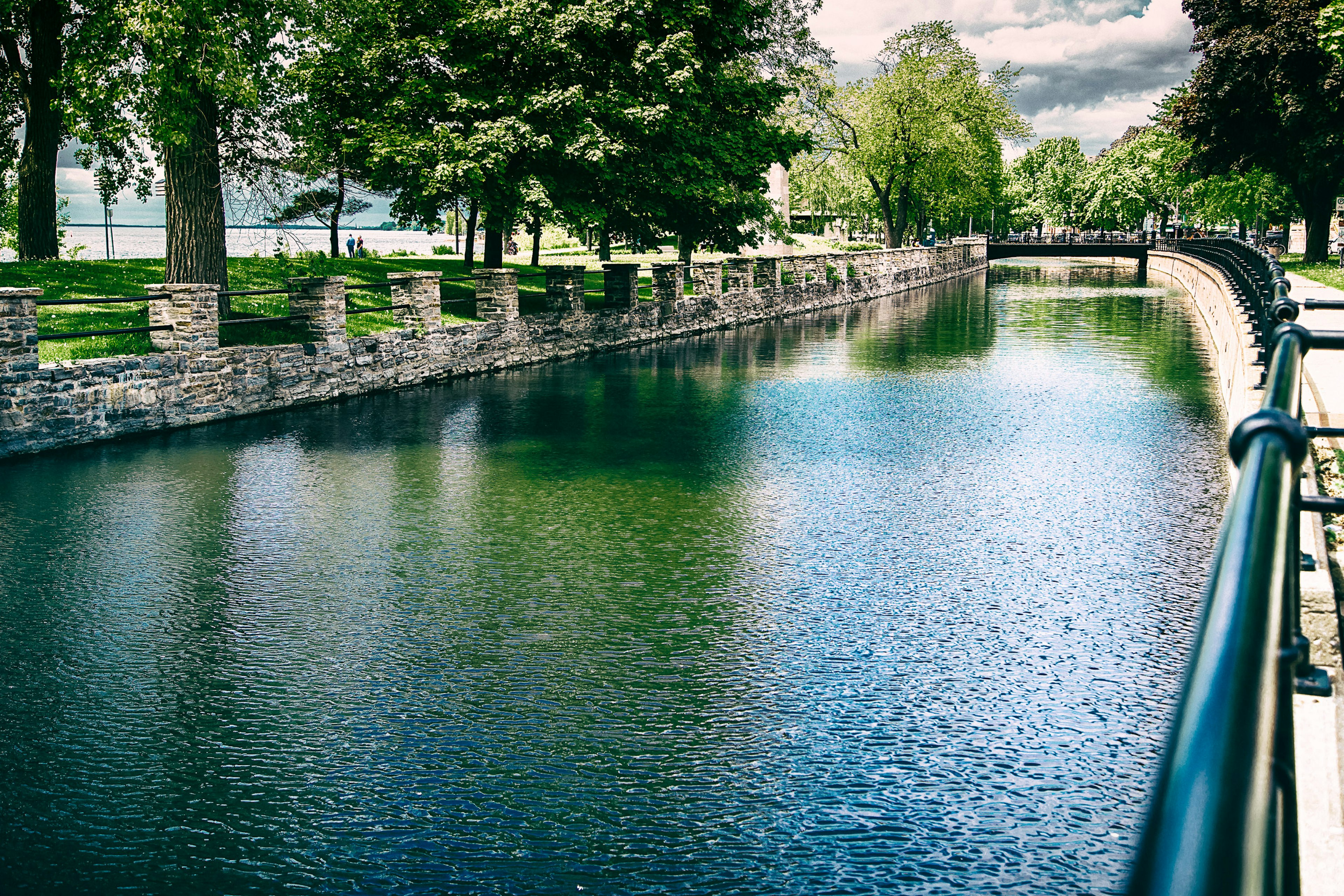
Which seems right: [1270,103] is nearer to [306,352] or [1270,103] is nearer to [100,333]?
[306,352]

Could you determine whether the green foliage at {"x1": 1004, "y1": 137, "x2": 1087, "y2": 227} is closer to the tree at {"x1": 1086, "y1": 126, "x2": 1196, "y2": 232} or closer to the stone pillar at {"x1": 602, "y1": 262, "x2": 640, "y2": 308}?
the tree at {"x1": 1086, "y1": 126, "x2": 1196, "y2": 232}

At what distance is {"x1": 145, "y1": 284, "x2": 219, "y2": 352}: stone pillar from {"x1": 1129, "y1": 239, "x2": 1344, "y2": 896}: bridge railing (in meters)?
14.9

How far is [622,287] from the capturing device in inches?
1035

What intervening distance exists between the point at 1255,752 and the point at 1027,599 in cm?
665

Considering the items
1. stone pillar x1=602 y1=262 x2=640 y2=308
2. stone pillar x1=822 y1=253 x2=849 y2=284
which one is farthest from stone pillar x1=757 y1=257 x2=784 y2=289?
stone pillar x1=602 y1=262 x2=640 y2=308

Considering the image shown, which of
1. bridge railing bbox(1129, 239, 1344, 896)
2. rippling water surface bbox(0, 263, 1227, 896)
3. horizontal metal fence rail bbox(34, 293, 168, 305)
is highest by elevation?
horizontal metal fence rail bbox(34, 293, 168, 305)

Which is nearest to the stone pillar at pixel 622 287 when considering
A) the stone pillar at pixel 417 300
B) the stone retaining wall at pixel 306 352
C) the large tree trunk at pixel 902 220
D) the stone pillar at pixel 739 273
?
the stone retaining wall at pixel 306 352

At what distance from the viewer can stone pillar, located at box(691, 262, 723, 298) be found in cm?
3031

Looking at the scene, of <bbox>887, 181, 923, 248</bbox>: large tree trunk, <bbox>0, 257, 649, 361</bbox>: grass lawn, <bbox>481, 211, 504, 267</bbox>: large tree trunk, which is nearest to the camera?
<bbox>0, 257, 649, 361</bbox>: grass lawn

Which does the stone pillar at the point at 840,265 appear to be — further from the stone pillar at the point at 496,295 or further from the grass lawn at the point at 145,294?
the stone pillar at the point at 496,295

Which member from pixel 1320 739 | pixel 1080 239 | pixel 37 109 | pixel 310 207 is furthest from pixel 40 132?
pixel 1080 239

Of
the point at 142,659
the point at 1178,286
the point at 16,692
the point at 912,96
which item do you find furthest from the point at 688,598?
the point at 912,96

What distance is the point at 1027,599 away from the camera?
7527 millimetres

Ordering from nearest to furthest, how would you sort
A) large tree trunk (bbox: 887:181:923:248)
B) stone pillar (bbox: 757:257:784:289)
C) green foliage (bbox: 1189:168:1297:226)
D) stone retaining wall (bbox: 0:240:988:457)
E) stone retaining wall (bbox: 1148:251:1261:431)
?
stone retaining wall (bbox: 0:240:988:457) → stone retaining wall (bbox: 1148:251:1261:431) → stone pillar (bbox: 757:257:784:289) → green foliage (bbox: 1189:168:1297:226) → large tree trunk (bbox: 887:181:923:248)
